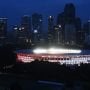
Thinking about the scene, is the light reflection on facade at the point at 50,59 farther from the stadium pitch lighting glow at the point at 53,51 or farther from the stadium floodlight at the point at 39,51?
the stadium pitch lighting glow at the point at 53,51

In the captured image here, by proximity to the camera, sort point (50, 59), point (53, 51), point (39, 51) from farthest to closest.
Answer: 1. point (53, 51)
2. point (39, 51)
3. point (50, 59)

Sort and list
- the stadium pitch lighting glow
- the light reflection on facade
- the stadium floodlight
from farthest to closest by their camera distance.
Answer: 1. the stadium pitch lighting glow
2. the stadium floodlight
3. the light reflection on facade

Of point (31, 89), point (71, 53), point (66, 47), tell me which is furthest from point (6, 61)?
point (66, 47)

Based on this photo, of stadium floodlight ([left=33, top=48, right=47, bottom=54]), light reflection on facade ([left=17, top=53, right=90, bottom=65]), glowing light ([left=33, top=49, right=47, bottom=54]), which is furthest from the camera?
glowing light ([left=33, top=49, right=47, bottom=54])

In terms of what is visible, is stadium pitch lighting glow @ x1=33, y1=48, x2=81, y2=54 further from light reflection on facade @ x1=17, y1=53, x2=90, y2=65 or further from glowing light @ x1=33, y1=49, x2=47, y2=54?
light reflection on facade @ x1=17, y1=53, x2=90, y2=65

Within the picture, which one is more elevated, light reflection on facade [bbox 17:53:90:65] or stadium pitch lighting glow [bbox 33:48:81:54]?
stadium pitch lighting glow [bbox 33:48:81:54]

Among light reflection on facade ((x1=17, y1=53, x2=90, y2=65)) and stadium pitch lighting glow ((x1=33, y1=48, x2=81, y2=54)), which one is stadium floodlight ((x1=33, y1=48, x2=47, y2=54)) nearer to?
stadium pitch lighting glow ((x1=33, y1=48, x2=81, y2=54))

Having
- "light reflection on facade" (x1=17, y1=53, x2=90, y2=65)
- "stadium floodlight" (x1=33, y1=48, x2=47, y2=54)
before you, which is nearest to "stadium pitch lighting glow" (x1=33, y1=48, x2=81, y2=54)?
"stadium floodlight" (x1=33, y1=48, x2=47, y2=54)

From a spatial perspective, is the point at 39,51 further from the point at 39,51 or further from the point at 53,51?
the point at 53,51

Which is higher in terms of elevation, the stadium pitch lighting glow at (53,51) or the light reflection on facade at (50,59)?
the stadium pitch lighting glow at (53,51)

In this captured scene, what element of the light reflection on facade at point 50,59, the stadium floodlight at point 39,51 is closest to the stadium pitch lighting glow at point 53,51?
the stadium floodlight at point 39,51

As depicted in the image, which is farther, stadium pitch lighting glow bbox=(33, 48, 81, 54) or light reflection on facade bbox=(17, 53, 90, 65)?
stadium pitch lighting glow bbox=(33, 48, 81, 54)

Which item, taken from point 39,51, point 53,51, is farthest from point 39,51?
point 53,51

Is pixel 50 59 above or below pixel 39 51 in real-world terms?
below
